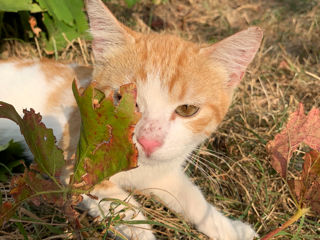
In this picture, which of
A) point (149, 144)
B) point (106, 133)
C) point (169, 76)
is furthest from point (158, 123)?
point (106, 133)

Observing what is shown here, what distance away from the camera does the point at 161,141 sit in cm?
140

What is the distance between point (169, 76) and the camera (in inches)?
59.3

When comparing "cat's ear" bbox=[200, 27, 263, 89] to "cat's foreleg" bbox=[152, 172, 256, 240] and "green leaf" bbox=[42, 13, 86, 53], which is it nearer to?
"cat's foreleg" bbox=[152, 172, 256, 240]

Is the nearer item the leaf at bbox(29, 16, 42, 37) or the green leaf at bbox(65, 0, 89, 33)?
the green leaf at bbox(65, 0, 89, 33)

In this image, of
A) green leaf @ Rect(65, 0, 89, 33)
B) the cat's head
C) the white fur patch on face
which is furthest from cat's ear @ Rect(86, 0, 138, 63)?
green leaf @ Rect(65, 0, 89, 33)

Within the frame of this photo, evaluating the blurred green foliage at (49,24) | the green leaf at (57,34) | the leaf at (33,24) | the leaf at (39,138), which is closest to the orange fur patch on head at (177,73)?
the leaf at (39,138)

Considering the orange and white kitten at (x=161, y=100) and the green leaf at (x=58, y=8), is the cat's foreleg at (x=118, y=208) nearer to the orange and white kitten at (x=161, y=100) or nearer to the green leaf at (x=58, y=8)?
the orange and white kitten at (x=161, y=100)

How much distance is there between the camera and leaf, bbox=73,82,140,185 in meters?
1.00

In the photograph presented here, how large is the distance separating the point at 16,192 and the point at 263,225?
1.13 meters

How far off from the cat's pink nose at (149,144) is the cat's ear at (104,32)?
51cm

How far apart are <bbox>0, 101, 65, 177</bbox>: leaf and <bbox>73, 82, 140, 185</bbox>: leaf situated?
10cm

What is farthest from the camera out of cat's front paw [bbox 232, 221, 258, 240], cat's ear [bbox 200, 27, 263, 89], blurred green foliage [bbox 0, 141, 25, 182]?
blurred green foliage [bbox 0, 141, 25, 182]

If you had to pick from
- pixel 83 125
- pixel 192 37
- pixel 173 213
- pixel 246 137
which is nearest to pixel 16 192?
pixel 83 125

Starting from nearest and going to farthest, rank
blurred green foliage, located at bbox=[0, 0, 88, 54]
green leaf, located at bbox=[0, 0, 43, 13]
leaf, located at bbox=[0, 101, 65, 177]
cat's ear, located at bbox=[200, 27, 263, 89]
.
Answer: leaf, located at bbox=[0, 101, 65, 177], cat's ear, located at bbox=[200, 27, 263, 89], green leaf, located at bbox=[0, 0, 43, 13], blurred green foliage, located at bbox=[0, 0, 88, 54]
